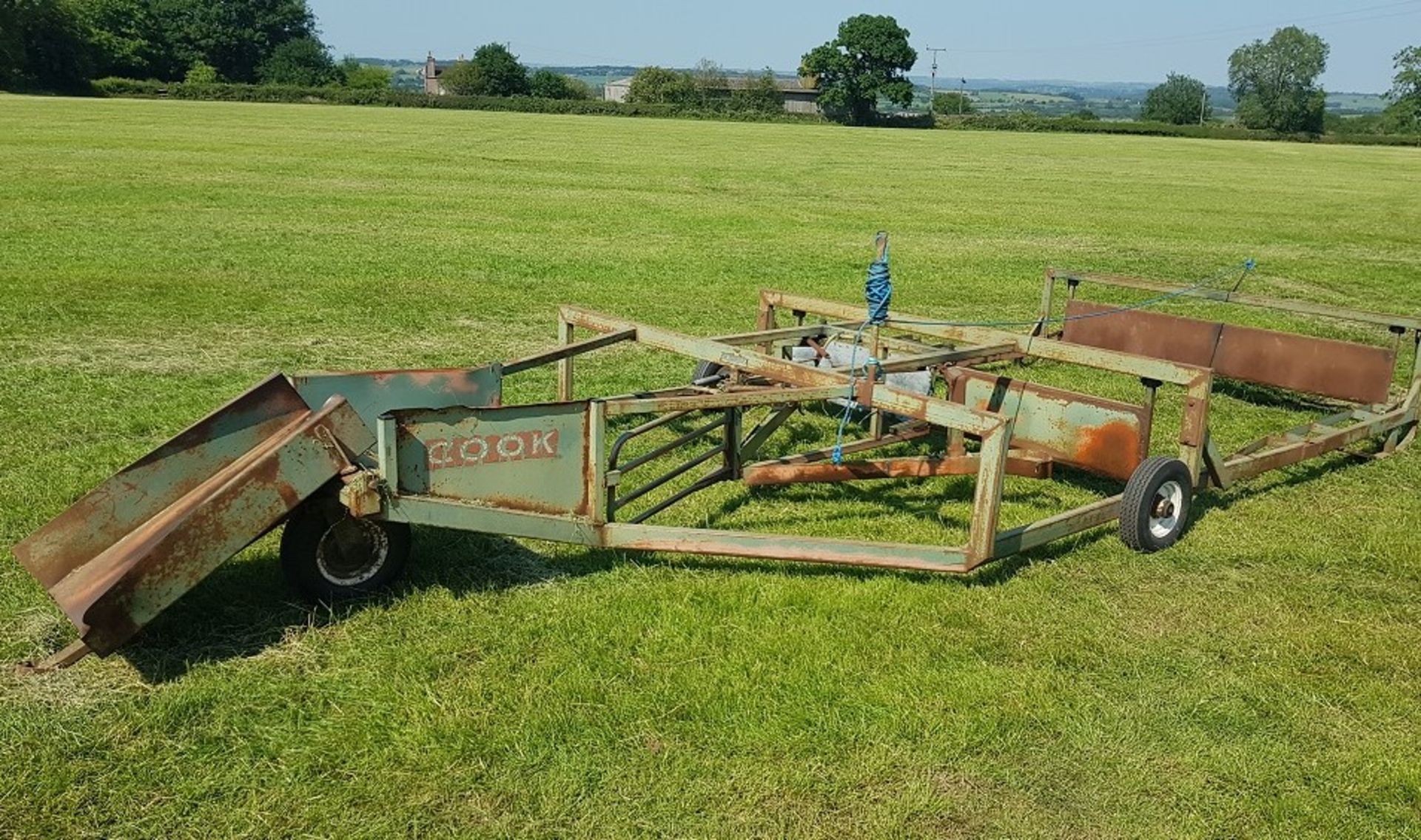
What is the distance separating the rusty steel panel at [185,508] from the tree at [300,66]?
123 m

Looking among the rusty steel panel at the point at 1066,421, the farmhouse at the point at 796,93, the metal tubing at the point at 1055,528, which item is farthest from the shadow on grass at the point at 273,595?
the farmhouse at the point at 796,93

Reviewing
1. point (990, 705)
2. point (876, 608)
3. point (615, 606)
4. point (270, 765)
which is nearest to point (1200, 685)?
Result: point (990, 705)

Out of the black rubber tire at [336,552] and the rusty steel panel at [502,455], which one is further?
the black rubber tire at [336,552]

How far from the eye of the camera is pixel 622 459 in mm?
7824

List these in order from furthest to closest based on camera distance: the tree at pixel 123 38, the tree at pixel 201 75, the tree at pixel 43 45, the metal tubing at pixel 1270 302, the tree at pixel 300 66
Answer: the tree at pixel 300 66, the tree at pixel 201 75, the tree at pixel 123 38, the tree at pixel 43 45, the metal tubing at pixel 1270 302

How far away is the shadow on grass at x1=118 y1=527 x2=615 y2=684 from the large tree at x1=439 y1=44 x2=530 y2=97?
120954 mm

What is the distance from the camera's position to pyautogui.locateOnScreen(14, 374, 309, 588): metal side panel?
4914 mm

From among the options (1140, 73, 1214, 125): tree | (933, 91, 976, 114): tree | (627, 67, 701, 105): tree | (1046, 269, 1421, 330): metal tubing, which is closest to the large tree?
(627, 67, 701, 105): tree

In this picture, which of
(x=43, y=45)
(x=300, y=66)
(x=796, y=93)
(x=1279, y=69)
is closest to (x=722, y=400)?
(x=43, y=45)

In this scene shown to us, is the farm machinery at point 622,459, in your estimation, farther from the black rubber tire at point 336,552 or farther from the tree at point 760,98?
the tree at point 760,98

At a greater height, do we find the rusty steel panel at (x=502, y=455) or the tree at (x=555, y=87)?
the tree at (x=555, y=87)

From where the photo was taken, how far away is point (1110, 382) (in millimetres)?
10602

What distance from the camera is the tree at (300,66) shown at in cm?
12269

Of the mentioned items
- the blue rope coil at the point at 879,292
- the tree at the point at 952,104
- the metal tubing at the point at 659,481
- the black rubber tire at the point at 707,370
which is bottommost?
the metal tubing at the point at 659,481
